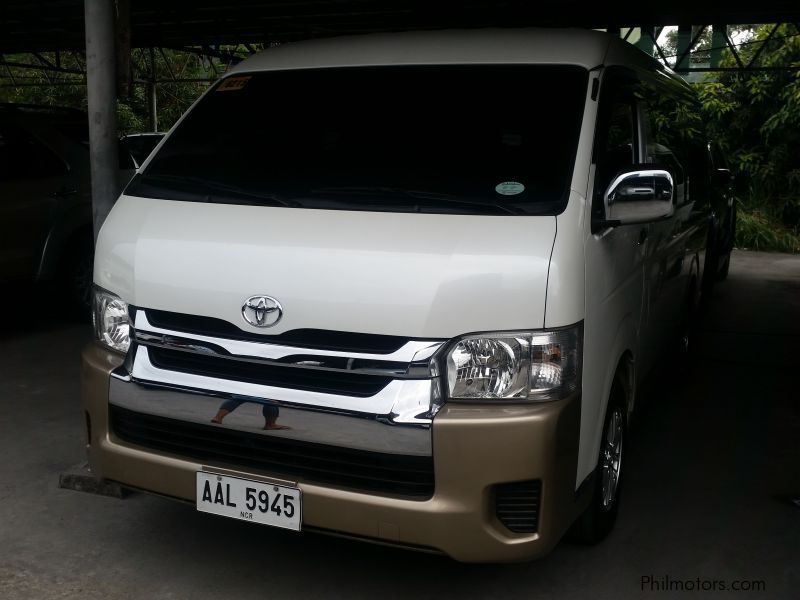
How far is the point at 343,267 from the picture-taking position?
9.81ft

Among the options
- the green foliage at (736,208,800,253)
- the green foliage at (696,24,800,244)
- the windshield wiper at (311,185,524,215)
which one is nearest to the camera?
the windshield wiper at (311,185,524,215)

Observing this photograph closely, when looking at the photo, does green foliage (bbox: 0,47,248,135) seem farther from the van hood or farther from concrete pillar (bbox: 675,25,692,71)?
the van hood

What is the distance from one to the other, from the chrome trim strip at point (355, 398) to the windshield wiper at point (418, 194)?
2.16 ft

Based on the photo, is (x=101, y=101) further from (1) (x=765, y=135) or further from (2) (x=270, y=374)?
(1) (x=765, y=135)

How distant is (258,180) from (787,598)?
8.07 ft

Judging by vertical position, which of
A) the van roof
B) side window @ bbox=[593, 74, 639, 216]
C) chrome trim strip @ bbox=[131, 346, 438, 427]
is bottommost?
chrome trim strip @ bbox=[131, 346, 438, 427]

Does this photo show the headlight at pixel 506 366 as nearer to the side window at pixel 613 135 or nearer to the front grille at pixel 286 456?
the front grille at pixel 286 456

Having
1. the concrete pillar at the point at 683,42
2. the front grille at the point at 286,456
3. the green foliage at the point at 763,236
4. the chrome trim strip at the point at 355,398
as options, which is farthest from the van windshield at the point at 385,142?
the green foliage at the point at 763,236

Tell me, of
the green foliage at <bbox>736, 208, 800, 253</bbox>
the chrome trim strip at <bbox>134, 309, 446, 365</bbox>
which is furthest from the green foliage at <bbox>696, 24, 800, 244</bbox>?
the chrome trim strip at <bbox>134, 309, 446, 365</bbox>

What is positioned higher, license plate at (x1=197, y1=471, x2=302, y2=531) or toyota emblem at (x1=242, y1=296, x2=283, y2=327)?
toyota emblem at (x1=242, y1=296, x2=283, y2=327)

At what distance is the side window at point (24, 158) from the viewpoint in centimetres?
712

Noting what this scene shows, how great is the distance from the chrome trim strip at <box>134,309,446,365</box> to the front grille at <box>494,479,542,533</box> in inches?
18.9

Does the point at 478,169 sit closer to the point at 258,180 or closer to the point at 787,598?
the point at 258,180

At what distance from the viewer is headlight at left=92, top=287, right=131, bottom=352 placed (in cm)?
332
